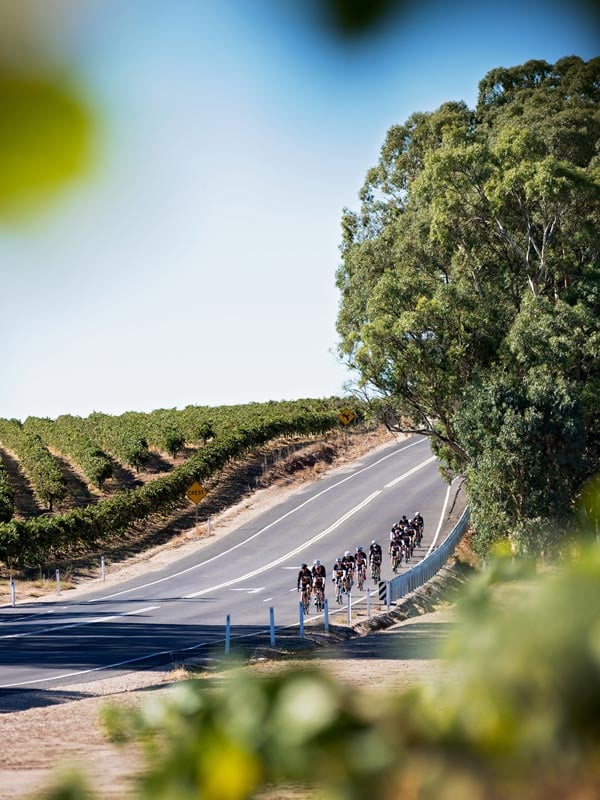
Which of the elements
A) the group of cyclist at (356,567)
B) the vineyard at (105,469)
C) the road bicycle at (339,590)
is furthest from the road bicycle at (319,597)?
the vineyard at (105,469)

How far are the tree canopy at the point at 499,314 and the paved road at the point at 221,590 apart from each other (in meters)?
8.71

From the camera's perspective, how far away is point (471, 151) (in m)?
34.6

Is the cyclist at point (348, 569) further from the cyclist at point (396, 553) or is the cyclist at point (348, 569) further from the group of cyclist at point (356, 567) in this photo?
the cyclist at point (396, 553)

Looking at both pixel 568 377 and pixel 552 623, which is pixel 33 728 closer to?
pixel 552 623

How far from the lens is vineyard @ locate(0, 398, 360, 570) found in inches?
1811

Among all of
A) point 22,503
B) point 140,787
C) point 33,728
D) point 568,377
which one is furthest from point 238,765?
point 22,503

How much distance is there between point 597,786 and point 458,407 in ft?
115

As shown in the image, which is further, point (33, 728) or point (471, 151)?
point (471, 151)

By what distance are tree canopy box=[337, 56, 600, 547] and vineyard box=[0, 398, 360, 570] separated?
1719 cm

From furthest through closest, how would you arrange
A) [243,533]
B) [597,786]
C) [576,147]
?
1. [243,533]
2. [576,147]
3. [597,786]

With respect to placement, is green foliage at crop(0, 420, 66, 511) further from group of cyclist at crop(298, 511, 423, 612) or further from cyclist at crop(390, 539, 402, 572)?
cyclist at crop(390, 539, 402, 572)

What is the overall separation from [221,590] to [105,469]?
27.9 metres

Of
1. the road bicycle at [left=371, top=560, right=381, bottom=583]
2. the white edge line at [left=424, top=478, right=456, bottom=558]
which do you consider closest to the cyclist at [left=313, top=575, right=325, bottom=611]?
the road bicycle at [left=371, top=560, right=381, bottom=583]

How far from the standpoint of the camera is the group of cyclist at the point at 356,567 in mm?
29953
